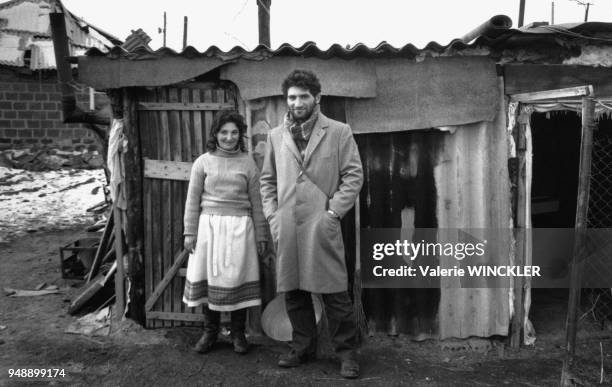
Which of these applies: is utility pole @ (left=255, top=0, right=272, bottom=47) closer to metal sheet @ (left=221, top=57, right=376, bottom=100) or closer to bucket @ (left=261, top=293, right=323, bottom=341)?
metal sheet @ (left=221, top=57, right=376, bottom=100)

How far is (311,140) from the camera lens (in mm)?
3846

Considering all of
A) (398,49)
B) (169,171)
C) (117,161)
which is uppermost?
(398,49)

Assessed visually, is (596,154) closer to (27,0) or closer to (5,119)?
(5,119)

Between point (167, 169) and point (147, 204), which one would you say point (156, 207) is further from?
point (167, 169)

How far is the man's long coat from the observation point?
381 centimetres

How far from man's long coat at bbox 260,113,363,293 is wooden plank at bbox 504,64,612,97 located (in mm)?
1696

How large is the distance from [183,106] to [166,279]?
5.59ft

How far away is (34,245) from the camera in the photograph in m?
9.50

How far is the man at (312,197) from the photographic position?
3.80 m

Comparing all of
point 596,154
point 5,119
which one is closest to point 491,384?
point 596,154

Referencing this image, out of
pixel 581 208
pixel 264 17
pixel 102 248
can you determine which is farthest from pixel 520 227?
pixel 264 17

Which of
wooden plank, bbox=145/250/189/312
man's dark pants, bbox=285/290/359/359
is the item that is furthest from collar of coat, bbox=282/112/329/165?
wooden plank, bbox=145/250/189/312

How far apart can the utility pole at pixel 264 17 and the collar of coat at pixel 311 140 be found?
972 cm

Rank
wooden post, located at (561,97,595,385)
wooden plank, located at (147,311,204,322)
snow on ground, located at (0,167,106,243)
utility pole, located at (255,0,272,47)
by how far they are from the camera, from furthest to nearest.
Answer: utility pole, located at (255,0,272,47), snow on ground, located at (0,167,106,243), wooden plank, located at (147,311,204,322), wooden post, located at (561,97,595,385)
